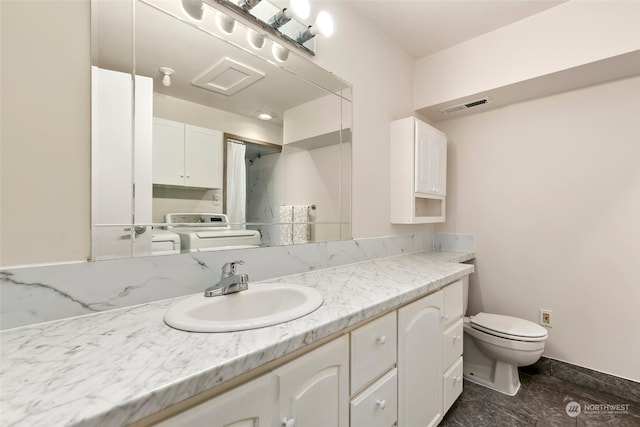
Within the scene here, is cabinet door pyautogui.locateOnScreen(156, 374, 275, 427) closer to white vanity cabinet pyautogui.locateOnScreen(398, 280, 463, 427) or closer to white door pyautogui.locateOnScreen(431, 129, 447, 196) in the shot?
white vanity cabinet pyautogui.locateOnScreen(398, 280, 463, 427)

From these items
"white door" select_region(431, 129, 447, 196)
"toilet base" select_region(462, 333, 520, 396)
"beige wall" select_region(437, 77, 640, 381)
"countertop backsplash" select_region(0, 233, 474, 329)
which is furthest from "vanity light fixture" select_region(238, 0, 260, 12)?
"toilet base" select_region(462, 333, 520, 396)

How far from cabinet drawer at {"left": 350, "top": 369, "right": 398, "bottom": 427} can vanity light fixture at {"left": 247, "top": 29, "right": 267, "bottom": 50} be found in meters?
1.47

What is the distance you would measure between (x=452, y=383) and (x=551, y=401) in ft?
2.42

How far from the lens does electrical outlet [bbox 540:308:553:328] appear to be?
1.99m

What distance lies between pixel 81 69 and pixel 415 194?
1802mm

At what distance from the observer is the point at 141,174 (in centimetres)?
94

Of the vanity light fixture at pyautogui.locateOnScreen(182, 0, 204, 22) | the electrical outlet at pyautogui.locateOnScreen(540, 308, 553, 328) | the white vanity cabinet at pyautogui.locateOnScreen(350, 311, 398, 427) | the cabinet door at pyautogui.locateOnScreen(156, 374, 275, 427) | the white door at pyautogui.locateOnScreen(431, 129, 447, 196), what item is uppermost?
the vanity light fixture at pyautogui.locateOnScreen(182, 0, 204, 22)

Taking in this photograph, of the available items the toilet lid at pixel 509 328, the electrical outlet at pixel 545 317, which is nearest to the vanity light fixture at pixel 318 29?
the toilet lid at pixel 509 328

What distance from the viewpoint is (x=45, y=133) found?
0.76 metres

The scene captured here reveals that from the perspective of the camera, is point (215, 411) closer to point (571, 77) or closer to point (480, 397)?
point (480, 397)

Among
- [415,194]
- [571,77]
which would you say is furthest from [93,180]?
[571,77]

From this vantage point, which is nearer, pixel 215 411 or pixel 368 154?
pixel 215 411

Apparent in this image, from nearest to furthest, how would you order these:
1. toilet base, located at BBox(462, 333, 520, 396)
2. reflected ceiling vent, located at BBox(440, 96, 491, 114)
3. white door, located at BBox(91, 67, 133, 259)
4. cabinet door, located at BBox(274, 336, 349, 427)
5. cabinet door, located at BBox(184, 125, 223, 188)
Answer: cabinet door, located at BBox(274, 336, 349, 427)
white door, located at BBox(91, 67, 133, 259)
cabinet door, located at BBox(184, 125, 223, 188)
toilet base, located at BBox(462, 333, 520, 396)
reflected ceiling vent, located at BBox(440, 96, 491, 114)

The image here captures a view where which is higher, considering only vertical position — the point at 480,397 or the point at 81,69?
the point at 81,69
